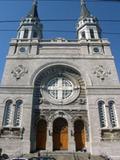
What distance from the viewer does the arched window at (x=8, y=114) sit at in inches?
861

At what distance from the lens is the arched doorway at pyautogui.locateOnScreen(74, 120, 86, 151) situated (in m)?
21.8

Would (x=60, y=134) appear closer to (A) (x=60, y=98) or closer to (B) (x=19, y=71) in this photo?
(A) (x=60, y=98)

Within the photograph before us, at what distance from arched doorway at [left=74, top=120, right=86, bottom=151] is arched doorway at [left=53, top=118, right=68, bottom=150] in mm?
1038

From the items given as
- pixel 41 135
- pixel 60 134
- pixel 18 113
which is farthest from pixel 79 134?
pixel 18 113

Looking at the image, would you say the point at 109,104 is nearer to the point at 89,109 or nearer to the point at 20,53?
the point at 89,109

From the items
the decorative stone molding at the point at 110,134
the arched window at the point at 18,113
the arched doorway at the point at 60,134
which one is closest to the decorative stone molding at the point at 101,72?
the decorative stone molding at the point at 110,134

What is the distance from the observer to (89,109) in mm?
22250

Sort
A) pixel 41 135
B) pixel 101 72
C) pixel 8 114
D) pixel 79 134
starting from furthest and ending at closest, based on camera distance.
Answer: pixel 101 72
pixel 8 114
pixel 79 134
pixel 41 135

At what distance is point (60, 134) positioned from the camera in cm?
2234

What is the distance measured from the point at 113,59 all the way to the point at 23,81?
11.2 meters

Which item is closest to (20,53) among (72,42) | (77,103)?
(72,42)

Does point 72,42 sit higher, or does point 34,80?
point 72,42

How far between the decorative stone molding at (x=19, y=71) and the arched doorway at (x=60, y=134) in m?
6.73

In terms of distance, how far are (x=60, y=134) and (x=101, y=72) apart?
8578 mm
